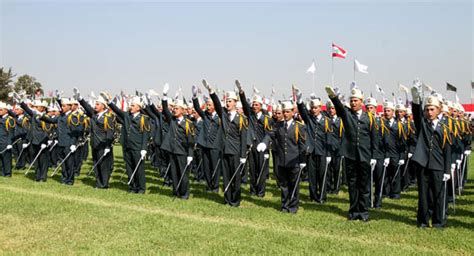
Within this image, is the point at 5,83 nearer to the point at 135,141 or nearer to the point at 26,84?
the point at 26,84

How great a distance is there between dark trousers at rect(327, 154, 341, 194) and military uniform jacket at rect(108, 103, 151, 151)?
4907 millimetres

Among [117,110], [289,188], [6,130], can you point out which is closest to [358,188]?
[289,188]

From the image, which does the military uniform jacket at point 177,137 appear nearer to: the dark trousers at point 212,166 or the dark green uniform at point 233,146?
the dark trousers at point 212,166

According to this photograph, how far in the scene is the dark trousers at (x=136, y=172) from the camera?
1246cm

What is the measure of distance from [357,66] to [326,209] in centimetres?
853

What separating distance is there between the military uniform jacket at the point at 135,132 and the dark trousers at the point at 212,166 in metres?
1.83

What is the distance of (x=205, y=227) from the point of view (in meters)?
8.38

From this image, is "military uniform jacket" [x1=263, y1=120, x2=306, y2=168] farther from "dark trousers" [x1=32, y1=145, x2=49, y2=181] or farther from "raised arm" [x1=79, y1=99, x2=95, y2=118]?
"dark trousers" [x1=32, y1=145, x2=49, y2=181]

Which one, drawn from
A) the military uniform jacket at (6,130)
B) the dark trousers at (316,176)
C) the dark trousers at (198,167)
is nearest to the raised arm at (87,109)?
the dark trousers at (198,167)

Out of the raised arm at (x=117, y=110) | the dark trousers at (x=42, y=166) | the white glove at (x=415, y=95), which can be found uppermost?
the white glove at (x=415, y=95)

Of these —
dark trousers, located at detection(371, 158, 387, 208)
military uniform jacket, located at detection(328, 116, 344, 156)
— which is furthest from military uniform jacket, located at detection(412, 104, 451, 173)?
Answer: military uniform jacket, located at detection(328, 116, 344, 156)

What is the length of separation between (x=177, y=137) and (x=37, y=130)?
5.76 meters

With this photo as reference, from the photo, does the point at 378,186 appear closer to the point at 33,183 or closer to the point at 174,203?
the point at 174,203

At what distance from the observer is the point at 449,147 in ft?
28.5
